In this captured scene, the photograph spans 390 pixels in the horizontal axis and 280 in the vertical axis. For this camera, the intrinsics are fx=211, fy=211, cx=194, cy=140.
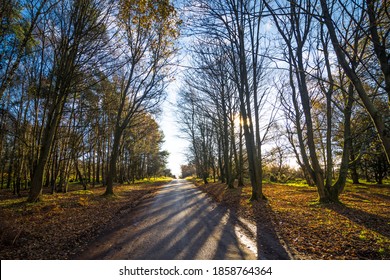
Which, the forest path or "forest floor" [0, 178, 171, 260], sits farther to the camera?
"forest floor" [0, 178, 171, 260]

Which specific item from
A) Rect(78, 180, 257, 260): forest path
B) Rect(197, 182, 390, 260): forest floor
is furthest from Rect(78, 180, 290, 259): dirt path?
Rect(197, 182, 390, 260): forest floor

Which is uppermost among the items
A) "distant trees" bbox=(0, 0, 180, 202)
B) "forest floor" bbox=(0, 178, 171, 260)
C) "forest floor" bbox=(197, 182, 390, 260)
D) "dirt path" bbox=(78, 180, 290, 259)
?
"distant trees" bbox=(0, 0, 180, 202)

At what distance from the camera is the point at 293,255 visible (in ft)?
13.7

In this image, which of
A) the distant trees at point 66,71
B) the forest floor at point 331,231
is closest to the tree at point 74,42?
the distant trees at point 66,71

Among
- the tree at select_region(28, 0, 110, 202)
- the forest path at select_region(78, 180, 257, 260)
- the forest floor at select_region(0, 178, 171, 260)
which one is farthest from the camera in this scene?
A: the tree at select_region(28, 0, 110, 202)

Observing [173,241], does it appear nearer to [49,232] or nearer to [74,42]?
[49,232]

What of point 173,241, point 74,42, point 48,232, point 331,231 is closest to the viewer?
point 173,241

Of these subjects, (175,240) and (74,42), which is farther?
(74,42)

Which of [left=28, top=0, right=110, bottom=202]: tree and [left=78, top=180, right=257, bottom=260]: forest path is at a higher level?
[left=28, top=0, right=110, bottom=202]: tree

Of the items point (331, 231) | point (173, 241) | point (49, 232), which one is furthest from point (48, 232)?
point (331, 231)

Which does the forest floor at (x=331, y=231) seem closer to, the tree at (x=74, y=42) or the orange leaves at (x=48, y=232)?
the orange leaves at (x=48, y=232)

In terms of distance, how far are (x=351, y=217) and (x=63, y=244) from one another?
851 cm

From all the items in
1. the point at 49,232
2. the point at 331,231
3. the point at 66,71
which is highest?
the point at 66,71

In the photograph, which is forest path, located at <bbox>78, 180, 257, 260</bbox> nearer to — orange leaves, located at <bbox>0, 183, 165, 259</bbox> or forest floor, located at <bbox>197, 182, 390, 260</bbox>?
orange leaves, located at <bbox>0, 183, 165, 259</bbox>
